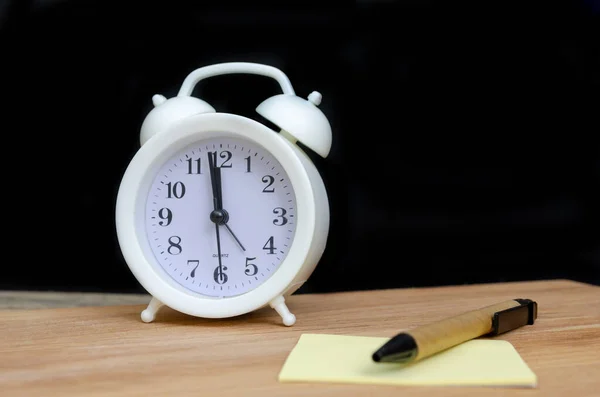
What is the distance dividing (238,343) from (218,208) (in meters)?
0.21

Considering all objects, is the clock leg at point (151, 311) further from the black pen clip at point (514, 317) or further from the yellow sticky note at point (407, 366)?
the black pen clip at point (514, 317)

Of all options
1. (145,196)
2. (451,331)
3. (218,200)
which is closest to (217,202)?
(218,200)

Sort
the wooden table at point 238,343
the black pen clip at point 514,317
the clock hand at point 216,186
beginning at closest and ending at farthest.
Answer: the wooden table at point 238,343 → the black pen clip at point 514,317 → the clock hand at point 216,186

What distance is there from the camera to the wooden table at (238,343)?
734 millimetres

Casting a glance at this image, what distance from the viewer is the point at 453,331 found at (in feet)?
2.77

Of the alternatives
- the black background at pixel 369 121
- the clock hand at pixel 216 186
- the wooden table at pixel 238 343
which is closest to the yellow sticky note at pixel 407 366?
the wooden table at pixel 238 343

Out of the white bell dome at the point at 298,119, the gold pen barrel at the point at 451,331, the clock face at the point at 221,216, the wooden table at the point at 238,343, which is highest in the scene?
the white bell dome at the point at 298,119

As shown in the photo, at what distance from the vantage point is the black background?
135 cm

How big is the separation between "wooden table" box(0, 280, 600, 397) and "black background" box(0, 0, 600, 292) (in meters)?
0.13

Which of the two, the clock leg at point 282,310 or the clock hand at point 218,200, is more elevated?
the clock hand at point 218,200

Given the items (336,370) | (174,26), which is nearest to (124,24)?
(174,26)

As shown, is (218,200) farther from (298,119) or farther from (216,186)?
(298,119)

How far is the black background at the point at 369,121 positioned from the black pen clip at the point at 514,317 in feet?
1.39

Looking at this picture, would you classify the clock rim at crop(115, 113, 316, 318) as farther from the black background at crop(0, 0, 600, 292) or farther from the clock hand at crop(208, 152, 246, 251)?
the black background at crop(0, 0, 600, 292)
